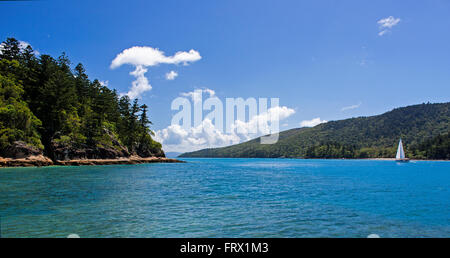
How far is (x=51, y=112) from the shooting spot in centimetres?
7238

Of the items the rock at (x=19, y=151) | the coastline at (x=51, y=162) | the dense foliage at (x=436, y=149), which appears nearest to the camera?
the coastline at (x=51, y=162)

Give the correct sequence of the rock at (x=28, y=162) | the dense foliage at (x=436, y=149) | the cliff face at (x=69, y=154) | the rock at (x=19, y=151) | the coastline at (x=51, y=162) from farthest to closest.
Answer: the dense foliage at (x=436, y=149)
the cliff face at (x=69, y=154)
the rock at (x=19, y=151)
the coastline at (x=51, y=162)
the rock at (x=28, y=162)

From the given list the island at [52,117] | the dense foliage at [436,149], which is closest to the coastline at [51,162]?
the island at [52,117]

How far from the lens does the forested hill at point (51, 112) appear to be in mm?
59531

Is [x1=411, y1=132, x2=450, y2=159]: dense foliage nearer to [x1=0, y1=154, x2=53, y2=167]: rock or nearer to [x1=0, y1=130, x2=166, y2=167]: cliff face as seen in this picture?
[x1=0, y1=130, x2=166, y2=167]: cliff face

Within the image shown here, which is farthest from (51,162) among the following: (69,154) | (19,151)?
(19,151)

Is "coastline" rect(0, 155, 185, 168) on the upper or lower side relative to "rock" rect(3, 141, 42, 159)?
lower

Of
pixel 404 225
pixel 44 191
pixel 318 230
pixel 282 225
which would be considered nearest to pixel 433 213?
pixel 404 225

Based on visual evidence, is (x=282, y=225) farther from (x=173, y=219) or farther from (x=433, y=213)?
(x=433, y=213)

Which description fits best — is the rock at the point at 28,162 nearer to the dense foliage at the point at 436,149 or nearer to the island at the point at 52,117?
the island at the point at 52,117

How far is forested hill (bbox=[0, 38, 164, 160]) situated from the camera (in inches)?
2344

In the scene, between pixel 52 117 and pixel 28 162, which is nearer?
pixel 28 162

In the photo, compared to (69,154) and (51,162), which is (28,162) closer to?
(51,162)

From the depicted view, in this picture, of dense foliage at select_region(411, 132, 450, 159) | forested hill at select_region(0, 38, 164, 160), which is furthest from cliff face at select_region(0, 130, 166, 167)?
dense foliage at select_region(411, 132, 450, 159)
